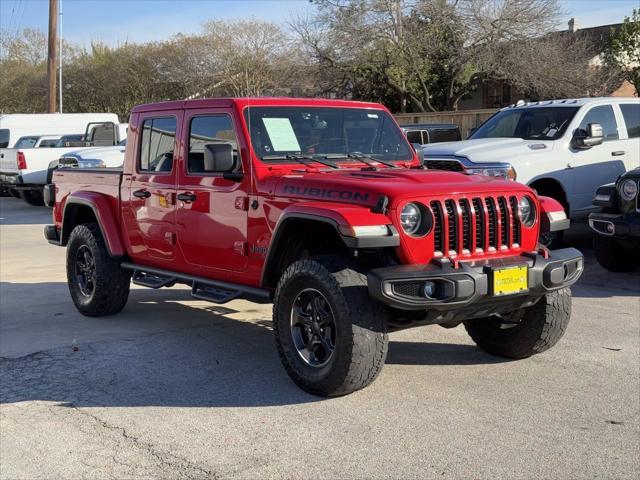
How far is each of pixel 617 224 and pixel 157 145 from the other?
4786 millimetres

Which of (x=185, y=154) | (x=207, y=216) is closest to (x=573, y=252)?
(x=207, y=216)

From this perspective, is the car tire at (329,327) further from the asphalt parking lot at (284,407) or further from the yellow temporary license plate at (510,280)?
the yellow temporary license plate at (510,280)

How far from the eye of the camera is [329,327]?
16.7 feet

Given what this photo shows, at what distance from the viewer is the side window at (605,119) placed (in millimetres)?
10884

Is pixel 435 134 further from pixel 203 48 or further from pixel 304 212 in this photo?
pixel 203 48

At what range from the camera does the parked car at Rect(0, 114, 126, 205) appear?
2003 centimetres

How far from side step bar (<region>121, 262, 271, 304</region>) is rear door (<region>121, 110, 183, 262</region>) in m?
0.09

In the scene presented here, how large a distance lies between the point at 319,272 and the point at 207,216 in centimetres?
152

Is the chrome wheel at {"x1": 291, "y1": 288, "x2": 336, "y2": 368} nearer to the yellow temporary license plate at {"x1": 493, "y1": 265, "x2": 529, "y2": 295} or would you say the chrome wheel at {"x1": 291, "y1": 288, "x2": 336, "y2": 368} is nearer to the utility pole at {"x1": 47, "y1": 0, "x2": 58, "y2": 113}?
the yellow temporary license plate at {"x1": 493, "y1": 265, "x2": 529, "y2": 295}

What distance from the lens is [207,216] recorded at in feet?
20.2

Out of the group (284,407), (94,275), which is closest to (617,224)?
(284,407)

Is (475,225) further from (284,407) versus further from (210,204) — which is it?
(210,204)

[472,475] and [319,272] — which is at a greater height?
[319,272]

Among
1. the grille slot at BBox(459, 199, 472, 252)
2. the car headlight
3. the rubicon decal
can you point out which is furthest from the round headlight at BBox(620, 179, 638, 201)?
the rubicon decal
